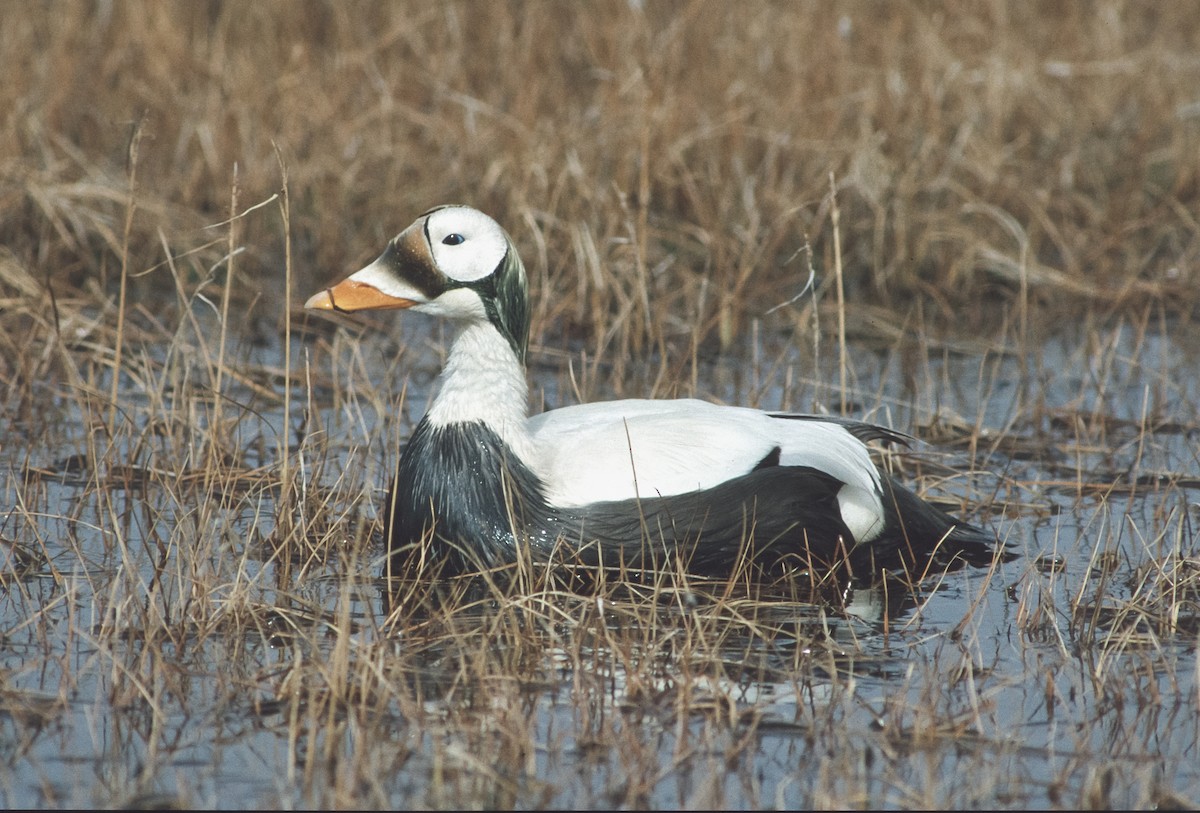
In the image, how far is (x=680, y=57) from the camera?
29.4 feet

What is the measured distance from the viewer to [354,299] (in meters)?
4.92

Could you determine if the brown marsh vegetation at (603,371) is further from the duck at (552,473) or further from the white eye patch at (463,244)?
the white eye patch at (463,244)

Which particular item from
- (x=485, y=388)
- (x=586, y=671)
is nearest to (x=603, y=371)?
(x=485, y=388)

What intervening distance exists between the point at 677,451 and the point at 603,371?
218 cm

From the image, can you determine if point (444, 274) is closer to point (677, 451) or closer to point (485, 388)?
point (485, 388)

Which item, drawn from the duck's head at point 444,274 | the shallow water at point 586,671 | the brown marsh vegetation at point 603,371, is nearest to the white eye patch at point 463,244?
the duck's head at point 444,274

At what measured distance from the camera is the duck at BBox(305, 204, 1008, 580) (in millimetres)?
4777

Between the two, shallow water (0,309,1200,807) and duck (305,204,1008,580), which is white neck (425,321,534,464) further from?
shallow water (0,309,1200,807)

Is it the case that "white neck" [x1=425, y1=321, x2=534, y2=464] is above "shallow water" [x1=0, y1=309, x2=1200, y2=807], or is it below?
above

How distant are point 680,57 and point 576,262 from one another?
2077 mm

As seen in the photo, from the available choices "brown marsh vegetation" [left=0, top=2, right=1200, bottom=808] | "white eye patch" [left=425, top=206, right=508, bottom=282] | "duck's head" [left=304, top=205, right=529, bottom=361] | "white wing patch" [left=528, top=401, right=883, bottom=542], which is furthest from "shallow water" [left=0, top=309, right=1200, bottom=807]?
"white eye patch" [left=425, top=206, right=508, bottom=282]

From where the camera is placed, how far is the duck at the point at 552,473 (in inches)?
188

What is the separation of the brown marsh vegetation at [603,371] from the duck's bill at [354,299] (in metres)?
0.25

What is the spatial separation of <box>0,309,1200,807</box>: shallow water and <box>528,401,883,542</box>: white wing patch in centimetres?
40
